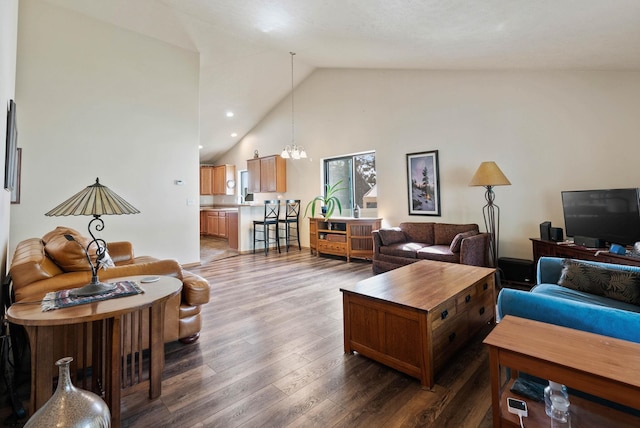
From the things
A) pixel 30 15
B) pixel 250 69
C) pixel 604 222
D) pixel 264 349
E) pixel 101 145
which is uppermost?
pixel 250 69

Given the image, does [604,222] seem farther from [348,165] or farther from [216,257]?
[216,257]

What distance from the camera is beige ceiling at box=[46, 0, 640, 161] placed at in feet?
8.09

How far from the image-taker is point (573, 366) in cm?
106

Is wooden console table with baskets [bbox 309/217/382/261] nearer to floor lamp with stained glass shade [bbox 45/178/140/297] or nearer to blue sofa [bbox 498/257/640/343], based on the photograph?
blue sofa [bbox 498/257/640/343]

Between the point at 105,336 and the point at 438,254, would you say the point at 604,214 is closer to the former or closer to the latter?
the point at 438,254

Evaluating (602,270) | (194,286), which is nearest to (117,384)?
(194,286)

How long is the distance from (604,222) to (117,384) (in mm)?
4472

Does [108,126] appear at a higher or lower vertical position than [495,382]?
higher

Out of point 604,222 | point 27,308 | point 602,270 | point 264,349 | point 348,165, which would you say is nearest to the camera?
point 27,308

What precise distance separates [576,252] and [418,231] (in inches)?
79.8

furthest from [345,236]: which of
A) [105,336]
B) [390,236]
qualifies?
[105,336]

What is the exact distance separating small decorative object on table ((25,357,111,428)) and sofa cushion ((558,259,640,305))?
291 cm

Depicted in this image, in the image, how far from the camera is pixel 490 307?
2.64 metres

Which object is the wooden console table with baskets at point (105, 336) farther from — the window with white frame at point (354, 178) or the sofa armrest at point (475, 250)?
the window with white frame at point (354, 178)
